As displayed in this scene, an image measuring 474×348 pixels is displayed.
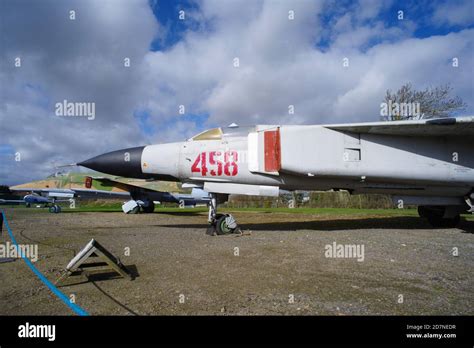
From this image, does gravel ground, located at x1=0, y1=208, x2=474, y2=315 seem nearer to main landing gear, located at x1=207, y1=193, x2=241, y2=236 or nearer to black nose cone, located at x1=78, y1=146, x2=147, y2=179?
main landing gear, located at x1=207, y1=193, x2=241, y2=236

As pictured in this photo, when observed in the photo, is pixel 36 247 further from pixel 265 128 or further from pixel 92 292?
pixel 265 128

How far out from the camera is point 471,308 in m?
2.61

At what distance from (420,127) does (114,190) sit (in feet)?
70.3

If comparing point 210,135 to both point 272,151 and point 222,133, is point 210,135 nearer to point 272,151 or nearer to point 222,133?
point 222,133

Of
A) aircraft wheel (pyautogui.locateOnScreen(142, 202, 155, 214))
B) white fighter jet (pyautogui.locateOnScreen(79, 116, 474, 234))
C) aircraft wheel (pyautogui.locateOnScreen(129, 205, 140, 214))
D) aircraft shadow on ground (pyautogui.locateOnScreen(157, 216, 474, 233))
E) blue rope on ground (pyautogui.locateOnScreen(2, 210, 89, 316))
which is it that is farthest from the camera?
aircraft wheel (pyautogui.locateOnScreen(142, 202, 155, 214))

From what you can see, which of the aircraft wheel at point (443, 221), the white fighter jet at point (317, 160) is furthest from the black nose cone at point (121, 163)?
the aircraft wheel at point (443, 221)

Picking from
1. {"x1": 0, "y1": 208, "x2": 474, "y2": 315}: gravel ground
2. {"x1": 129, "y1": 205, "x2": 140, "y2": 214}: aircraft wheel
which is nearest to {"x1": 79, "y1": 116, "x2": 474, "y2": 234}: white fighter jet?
{"x1": 0, "y1": 208, "x2": 474, "y2": 315}: gravel ground

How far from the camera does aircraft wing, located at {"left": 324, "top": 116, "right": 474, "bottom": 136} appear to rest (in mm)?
5945

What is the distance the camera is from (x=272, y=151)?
6.56 metres

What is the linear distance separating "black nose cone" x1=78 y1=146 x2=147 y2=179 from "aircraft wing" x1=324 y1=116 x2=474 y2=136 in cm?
479
